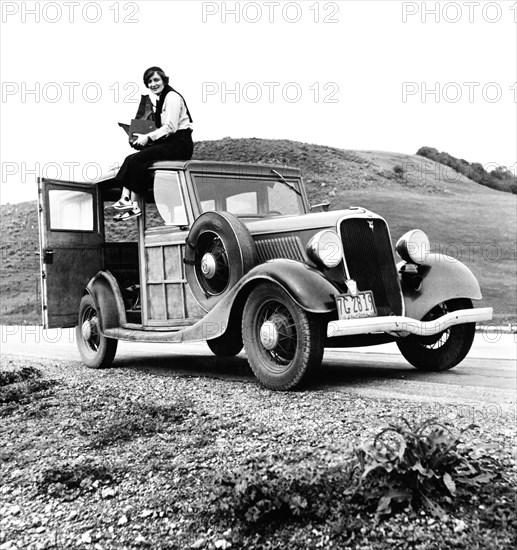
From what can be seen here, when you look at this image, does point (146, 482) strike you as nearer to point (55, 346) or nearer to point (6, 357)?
point (6, 357)

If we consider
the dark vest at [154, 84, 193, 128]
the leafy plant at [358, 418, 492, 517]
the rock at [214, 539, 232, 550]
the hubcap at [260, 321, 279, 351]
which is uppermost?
the dark vest at [154, 84, 193, 128]

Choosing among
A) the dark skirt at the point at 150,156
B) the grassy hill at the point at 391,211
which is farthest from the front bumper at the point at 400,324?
the grassy hill at the point at 391,211

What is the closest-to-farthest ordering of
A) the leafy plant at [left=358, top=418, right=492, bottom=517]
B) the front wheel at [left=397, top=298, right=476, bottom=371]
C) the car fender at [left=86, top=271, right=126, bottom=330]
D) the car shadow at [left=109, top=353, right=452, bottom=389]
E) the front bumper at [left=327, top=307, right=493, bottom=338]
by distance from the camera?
1. the leafy plant at [left=358, top=418, right=492, bottom=517]
2. the front bumper at [left=327, top=307, right=493, bottom=338]
3. the car shadow at [left=109, top=353, right=452, bottom=389]
4. the front wheel at [left=397, top=298, right=476, bottom=371]
5. the car fender at [left=86, top=271, right=126, bottom=330]

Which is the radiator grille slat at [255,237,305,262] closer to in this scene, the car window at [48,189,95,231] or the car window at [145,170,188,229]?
the car window at [145,170,188,229]

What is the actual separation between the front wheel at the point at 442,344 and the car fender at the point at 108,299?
10.5ft

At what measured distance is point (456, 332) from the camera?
6.74 m

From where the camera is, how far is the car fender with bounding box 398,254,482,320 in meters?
6.47

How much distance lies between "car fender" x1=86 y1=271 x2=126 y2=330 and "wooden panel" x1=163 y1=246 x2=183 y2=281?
2.99ft

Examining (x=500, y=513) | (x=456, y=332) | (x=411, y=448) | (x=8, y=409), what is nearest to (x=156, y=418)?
(x=8, y=409)

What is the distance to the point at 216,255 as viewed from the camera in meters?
6.41

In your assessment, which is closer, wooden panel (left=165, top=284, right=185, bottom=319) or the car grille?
the car grille

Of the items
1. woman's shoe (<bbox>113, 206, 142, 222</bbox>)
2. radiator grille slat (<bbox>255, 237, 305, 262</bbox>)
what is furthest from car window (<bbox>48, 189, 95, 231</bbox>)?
radiator grille slat (<bbox>255, 237, 305, 262</bbox>)

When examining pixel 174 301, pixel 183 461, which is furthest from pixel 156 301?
pixel 183 461

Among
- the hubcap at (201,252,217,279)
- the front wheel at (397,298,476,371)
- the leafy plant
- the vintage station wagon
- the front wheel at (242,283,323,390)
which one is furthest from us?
the front wheel at (397,298,476,371)
